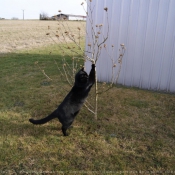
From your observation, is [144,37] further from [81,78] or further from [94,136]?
[94,136]

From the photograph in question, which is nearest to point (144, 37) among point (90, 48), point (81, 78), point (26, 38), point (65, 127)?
point (90, 48)

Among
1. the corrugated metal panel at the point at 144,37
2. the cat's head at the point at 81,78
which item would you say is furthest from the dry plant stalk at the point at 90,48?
the cat's head at the point at 81,78

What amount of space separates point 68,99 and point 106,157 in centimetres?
100

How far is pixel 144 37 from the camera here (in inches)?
203

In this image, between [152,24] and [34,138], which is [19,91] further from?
[152,24]

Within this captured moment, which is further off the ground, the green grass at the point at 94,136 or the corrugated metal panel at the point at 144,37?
the corrugated metal panel at the point at 144,37

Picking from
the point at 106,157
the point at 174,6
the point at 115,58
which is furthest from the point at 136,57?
the point at 106,157

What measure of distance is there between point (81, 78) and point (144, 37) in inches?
114

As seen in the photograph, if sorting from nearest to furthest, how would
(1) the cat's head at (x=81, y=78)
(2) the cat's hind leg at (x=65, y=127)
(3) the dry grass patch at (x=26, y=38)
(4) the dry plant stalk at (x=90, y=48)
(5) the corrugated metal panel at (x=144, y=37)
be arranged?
(1) the cat's head at (x=81, y=78) → (2) the cat's hind leg at (x=65, y=127) → (4) the dry plant stalk at (x=90, y=48) → (5) the corrugated metal panel at (x=144, y=37) → (3) the dry grass patch at (x=26, y=38)

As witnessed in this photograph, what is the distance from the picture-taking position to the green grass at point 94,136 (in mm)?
2631

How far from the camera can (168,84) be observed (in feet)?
17.0

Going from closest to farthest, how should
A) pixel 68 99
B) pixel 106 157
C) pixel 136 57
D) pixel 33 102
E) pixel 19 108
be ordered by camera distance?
pixel 106 157
pixel 68 99
pixel 19 108
pixel 33 102
pixel 136 57

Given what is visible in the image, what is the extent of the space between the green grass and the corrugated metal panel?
480 mm

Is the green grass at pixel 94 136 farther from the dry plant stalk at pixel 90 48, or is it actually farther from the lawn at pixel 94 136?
the dry plant stalk at pixel 90 48
